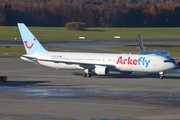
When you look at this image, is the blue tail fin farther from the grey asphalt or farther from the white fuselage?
the grey asphalt

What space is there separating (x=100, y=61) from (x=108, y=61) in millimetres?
877

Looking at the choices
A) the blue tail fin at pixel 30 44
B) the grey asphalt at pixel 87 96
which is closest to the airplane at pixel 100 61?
the blue tail fin at pixel 30 44

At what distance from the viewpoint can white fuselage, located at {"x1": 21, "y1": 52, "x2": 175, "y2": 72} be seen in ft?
181

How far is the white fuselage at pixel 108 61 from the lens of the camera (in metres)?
55.2

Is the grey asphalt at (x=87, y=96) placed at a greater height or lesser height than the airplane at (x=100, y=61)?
lesser

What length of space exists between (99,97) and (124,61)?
49.4 feet

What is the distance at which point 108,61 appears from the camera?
5694 centimetres

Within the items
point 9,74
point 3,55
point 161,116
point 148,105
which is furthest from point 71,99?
point 3,55

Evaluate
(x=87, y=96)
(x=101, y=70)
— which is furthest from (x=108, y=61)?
(x=87, y=96)

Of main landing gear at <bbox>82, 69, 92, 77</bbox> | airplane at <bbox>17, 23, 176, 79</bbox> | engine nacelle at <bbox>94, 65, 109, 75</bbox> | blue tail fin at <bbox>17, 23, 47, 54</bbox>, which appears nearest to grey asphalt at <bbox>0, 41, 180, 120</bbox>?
main landing gear at <bbox>82, 69, 92, 77</bbox>

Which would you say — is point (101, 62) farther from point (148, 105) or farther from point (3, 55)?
point (3, 55)

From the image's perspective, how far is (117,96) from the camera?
42.1 m

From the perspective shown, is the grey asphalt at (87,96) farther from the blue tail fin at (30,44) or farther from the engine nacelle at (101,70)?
the blue tail fin at (30,44)

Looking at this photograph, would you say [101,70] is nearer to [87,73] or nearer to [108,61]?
[108,61]
